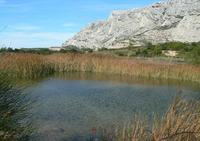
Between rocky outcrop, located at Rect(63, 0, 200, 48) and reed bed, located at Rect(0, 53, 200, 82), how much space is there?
205 feet

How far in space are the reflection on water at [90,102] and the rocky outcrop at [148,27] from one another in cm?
6870

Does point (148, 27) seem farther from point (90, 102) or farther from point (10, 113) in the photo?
point (10, 113)

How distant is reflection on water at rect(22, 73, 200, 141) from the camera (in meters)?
9.05

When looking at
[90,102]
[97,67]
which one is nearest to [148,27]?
[97,67]

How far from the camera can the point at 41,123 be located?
9305mm

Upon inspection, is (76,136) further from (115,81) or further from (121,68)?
(121,68)

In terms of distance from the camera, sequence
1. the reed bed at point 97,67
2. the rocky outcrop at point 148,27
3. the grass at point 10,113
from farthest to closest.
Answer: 1. the rocky outcrop at point 148,27
2. the reed bed at point 97,67
3. the grass at point 10,113

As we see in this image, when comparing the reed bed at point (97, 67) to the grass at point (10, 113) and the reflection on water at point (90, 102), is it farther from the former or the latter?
the grass at point (10, 113)

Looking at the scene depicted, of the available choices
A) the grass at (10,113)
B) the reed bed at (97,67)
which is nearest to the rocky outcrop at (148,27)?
the reed bed at (97,67)

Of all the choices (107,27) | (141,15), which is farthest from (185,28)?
(107,27)

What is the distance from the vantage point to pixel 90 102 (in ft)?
42.6

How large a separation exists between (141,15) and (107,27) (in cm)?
1217

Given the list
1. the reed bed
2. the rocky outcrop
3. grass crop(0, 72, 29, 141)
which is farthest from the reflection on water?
the rocky outcrop

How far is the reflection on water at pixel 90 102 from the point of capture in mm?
9055
